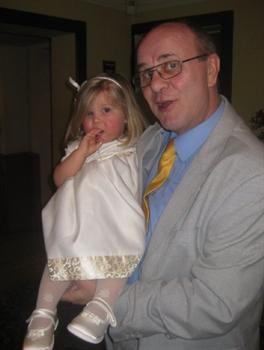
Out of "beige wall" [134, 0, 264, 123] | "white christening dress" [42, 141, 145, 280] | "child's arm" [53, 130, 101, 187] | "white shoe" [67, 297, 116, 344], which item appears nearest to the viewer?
"white shoe" [67, 297, 116, 344]

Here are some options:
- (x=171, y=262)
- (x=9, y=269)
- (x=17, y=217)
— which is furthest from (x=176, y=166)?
(x=17, y=217)

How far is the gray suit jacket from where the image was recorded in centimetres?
110

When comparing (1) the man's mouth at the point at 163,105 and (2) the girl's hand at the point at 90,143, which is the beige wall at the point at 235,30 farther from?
(1) the man's mouth at the point at 163,105

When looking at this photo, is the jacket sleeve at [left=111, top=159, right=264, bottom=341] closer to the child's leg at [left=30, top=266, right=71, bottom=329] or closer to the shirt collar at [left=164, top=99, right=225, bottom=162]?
the shirt collar at [left=164, top=99, right=225, bottom=162]

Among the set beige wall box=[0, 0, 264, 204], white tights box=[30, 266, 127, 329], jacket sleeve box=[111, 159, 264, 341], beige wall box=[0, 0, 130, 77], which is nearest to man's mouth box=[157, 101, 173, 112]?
jacket sleeve box=[111, 159, 264, 341]

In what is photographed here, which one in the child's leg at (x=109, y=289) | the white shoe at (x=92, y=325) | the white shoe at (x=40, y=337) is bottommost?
the white shoe at (x=40, y=337)

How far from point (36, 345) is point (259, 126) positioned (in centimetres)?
296

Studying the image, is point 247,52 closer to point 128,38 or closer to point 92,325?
point 128,38

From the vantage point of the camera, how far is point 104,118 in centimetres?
180

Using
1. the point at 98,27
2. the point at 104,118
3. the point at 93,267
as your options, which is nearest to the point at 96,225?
the point at 93,267

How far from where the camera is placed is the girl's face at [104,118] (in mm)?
1793

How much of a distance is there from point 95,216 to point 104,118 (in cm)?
50

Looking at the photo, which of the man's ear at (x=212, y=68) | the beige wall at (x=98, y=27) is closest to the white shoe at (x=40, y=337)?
the man's ear at (x=212, y=68)

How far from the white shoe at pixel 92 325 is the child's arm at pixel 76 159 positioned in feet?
1.89
